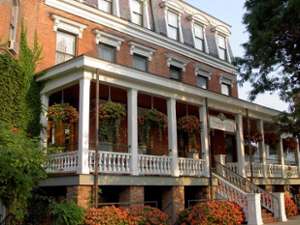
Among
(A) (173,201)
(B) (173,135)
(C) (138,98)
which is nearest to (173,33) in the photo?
(C) (138,98)

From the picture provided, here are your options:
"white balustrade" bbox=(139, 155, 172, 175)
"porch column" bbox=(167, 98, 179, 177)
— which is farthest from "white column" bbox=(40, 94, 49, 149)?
"porch column" bbox=(167, 98, 179, 177)

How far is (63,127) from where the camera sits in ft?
56.1

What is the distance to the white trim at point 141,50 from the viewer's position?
20872mm

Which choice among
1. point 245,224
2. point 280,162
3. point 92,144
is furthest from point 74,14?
point 280,162

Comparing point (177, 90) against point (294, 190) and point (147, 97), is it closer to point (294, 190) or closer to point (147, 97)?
point (147, 97)

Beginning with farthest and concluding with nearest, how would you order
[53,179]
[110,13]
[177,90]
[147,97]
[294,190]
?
1. [294,190]
2. [110,13]
3. [147,97]
4. [177,90]
5. [53,179]

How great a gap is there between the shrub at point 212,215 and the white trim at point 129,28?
397 inches

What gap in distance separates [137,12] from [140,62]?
2.91m

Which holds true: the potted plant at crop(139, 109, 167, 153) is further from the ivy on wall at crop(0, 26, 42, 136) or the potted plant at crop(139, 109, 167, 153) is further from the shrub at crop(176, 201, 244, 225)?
the ivy on wall at crop(0, 26, 42, 136)

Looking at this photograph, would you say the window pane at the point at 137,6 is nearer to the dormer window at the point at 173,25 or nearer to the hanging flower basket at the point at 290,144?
the dormer window at the point at 173,25

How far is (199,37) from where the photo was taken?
25.9 meters

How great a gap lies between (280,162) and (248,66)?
27.4 ft

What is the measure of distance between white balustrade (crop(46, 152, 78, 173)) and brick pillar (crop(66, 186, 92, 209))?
2.51ft

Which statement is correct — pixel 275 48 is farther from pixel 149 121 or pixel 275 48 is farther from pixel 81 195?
pixel 81 195
